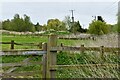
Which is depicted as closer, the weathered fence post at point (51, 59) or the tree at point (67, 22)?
the weathered fence post at point (51, 59)

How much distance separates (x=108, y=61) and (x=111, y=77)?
2.48 ft

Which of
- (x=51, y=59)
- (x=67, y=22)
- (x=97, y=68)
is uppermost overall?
(x=67, y=22)

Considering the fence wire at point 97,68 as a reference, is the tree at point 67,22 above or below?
above

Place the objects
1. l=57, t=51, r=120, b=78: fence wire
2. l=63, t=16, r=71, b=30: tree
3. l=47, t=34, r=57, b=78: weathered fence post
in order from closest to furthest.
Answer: l=57, t=51, r=120, b=78: fence wire
l=47, t=34, r=57, b=78: weathered fence post
l=63, t=16, r=71, b=30: tree

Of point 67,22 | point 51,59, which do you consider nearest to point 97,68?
point 51,59

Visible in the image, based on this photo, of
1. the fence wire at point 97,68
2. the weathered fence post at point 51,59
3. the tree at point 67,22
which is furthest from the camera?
the tree at point 67,22

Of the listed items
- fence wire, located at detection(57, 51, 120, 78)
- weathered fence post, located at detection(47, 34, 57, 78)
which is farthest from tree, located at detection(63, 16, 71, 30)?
fence wire, located at detection(57, 51, 120, 78)

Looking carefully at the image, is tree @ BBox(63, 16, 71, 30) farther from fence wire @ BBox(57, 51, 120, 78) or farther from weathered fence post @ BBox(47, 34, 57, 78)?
fence wire @ BBox(57, 51, 120, 78)

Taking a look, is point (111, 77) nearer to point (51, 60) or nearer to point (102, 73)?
point (102, 73)

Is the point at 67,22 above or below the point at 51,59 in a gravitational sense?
above

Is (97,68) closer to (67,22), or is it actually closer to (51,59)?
(51,59)

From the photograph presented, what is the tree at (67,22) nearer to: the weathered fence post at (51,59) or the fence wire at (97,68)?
the weathered fence post at (51,59)

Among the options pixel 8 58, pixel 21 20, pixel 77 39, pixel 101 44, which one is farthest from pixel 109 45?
pixel 21 20

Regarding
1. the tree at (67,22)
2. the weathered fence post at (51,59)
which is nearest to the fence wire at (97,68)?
the weathered fence post at (51,59)
